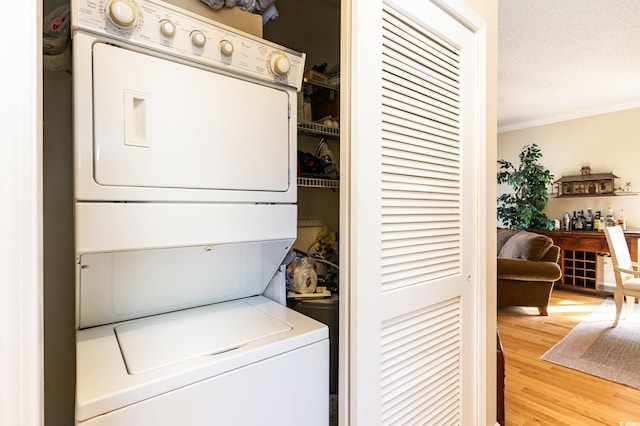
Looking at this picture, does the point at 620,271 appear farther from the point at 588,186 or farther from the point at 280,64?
the point at 280,64

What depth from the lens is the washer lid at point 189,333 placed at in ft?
2.62

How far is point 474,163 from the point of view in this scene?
1452 mm

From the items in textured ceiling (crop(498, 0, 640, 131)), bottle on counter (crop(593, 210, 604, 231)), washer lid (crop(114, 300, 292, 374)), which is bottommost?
washer lid (crop(114, 300, 292, 374))

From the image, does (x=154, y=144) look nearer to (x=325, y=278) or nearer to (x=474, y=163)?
(x=325, y=278)

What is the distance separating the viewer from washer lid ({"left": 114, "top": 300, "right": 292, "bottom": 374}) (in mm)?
800

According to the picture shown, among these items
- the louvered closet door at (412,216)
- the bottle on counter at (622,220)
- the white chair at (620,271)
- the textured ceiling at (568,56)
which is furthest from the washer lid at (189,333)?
the bottle on counter at (622,220)

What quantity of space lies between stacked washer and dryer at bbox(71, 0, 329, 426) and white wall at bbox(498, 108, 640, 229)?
5.28 m

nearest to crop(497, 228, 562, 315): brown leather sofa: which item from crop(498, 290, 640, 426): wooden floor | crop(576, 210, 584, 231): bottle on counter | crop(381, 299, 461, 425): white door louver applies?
crop(498, 290, 640, 426): wooden floor

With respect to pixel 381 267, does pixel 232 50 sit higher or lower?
higher

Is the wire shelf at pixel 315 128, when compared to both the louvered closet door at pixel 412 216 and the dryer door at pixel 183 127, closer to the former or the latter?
the dryer door at pixel 183 127

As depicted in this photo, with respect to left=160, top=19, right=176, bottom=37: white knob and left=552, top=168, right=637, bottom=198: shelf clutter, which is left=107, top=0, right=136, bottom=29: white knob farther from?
left=552, top=168, right=637, bottom=198: shelf clutter

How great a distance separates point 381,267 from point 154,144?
0.76 meters

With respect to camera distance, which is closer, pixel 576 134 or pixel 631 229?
pixel 631 229
